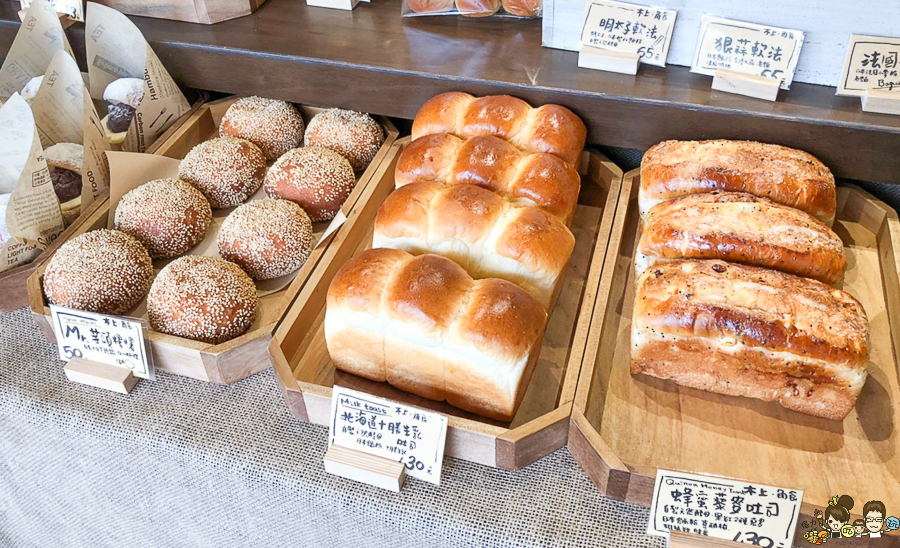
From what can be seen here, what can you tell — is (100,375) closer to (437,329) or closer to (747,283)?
(437,329)

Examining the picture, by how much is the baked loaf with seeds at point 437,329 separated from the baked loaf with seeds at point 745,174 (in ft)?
2.01

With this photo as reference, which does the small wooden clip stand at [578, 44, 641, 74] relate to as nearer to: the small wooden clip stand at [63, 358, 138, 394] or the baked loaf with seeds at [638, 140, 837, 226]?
the baked loaf with seeds at [638, 140, 837, 226]

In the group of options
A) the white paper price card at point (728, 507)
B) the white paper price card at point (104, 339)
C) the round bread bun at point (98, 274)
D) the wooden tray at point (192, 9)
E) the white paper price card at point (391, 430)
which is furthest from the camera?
the wooden tray at point (192, 9)

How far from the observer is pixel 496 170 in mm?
1908

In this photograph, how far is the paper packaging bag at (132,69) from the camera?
227 cm

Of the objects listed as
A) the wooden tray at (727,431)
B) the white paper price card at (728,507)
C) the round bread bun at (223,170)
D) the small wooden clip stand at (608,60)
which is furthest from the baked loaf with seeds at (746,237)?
the round bread bun at (223,170)

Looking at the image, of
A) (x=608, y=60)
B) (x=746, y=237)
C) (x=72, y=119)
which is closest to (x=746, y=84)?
(x=608, y=60)

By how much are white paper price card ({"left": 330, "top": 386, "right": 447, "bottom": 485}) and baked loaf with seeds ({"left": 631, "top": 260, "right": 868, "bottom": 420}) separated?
582mm

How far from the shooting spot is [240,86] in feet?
7.70

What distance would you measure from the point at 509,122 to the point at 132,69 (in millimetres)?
1447

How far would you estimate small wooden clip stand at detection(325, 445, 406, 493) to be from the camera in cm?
142

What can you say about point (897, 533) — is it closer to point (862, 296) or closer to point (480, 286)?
point (862, 296)

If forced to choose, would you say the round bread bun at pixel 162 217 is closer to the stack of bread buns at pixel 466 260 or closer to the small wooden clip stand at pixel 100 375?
the small wooden clip stand at pixel 100 375

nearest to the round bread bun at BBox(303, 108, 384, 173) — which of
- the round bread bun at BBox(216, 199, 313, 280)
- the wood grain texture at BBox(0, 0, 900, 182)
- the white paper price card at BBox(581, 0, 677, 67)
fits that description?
the wood grain texture at BBox(0, 0, 900, 182)
